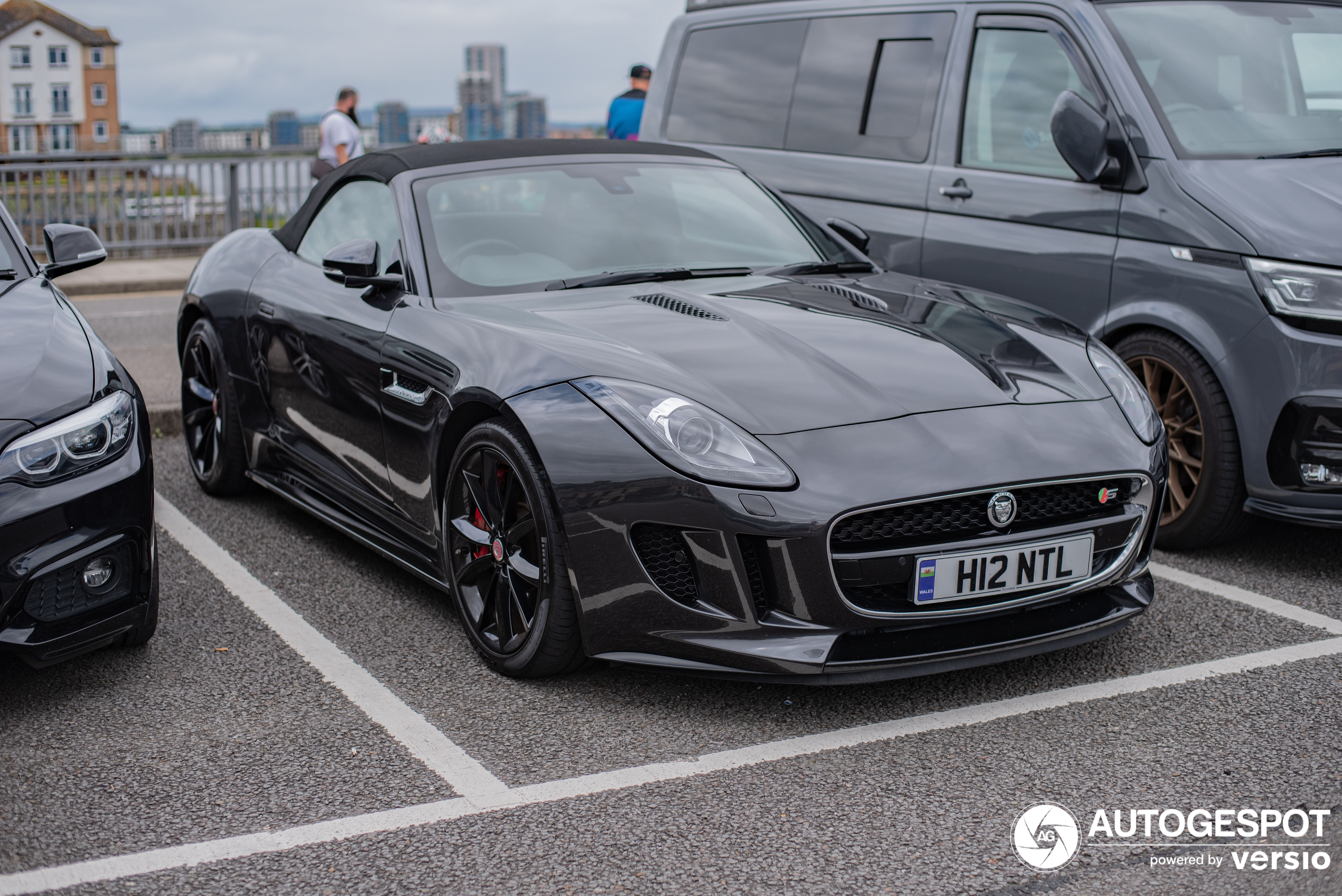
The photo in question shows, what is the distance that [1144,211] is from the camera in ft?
15.7

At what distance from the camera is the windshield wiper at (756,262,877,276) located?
4.40 meters

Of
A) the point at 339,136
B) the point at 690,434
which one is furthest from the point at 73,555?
the point at 339,136

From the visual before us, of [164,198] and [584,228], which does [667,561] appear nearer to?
[584,228]

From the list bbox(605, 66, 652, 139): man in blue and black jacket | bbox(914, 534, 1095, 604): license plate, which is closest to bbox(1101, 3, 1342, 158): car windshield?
bbox(914, 534, 1095, 604): license plate

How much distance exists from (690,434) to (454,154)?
1.89m

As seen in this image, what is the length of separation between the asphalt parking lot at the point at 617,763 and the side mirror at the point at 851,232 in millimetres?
1804

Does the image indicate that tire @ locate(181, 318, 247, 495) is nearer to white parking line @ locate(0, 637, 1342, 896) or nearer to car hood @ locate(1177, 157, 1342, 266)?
white parking line @ locate(0, 637, 1342, 896)

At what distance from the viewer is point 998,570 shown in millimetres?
3168

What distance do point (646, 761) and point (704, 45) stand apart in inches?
194

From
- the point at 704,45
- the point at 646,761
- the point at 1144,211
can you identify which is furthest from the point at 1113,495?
the point at 704,45

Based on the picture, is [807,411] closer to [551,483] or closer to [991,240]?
[551,483]

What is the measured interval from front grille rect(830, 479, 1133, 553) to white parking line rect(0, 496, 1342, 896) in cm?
47

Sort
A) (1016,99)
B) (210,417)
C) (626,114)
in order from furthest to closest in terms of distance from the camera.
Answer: (626,114)
(210,417)
(1016,99)

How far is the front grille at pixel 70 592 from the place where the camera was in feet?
10.6
